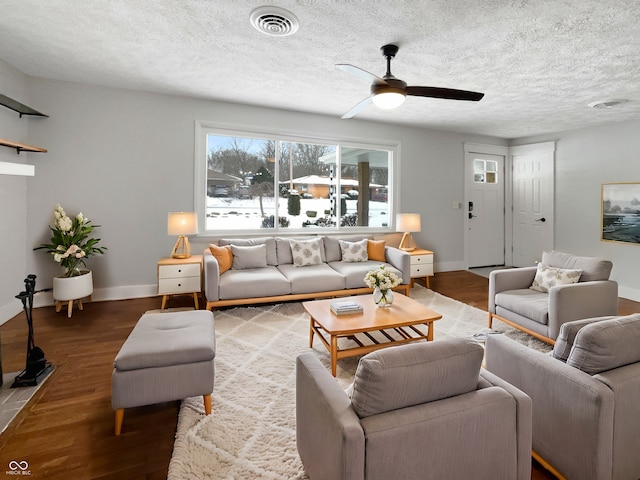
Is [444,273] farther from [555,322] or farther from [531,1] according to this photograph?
[531,1]

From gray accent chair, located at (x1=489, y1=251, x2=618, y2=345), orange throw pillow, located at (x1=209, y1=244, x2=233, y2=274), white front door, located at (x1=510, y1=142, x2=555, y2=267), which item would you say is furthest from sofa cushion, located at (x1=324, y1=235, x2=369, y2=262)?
white front door, located at (x1=510, y1=142, x2=555, y2=267)

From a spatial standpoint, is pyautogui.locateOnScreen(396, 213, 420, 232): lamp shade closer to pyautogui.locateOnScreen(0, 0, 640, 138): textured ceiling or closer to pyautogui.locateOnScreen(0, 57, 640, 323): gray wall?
pyautogui.locateOnScreen(0, 57, 640, 323): gray wall

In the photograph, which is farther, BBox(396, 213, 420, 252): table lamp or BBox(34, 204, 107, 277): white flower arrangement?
BBox(396, 213, 420, 252): table lamp

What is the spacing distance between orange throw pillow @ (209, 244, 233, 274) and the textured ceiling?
1969 millimetres

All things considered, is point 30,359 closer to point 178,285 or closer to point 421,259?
point 178,285

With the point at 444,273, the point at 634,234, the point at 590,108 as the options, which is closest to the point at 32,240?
the point at 444,273

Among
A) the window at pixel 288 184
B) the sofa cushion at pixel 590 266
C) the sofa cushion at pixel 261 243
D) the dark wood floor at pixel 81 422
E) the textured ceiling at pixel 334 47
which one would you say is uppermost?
the textured ceiling at pixel 334 47

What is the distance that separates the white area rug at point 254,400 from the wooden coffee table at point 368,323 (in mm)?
178

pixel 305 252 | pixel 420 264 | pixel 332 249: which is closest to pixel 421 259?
pixel 420 264

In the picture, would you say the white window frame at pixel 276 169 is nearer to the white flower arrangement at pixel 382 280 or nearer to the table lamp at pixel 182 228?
the table lamp at pixel 182 228

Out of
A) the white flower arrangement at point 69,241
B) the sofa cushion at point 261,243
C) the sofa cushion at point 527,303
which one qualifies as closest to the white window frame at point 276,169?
the sofa cushion at point 261,243

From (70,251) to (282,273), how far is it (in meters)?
2.37

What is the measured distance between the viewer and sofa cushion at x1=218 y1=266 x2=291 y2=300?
3740mm

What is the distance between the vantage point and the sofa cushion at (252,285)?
3740mm
